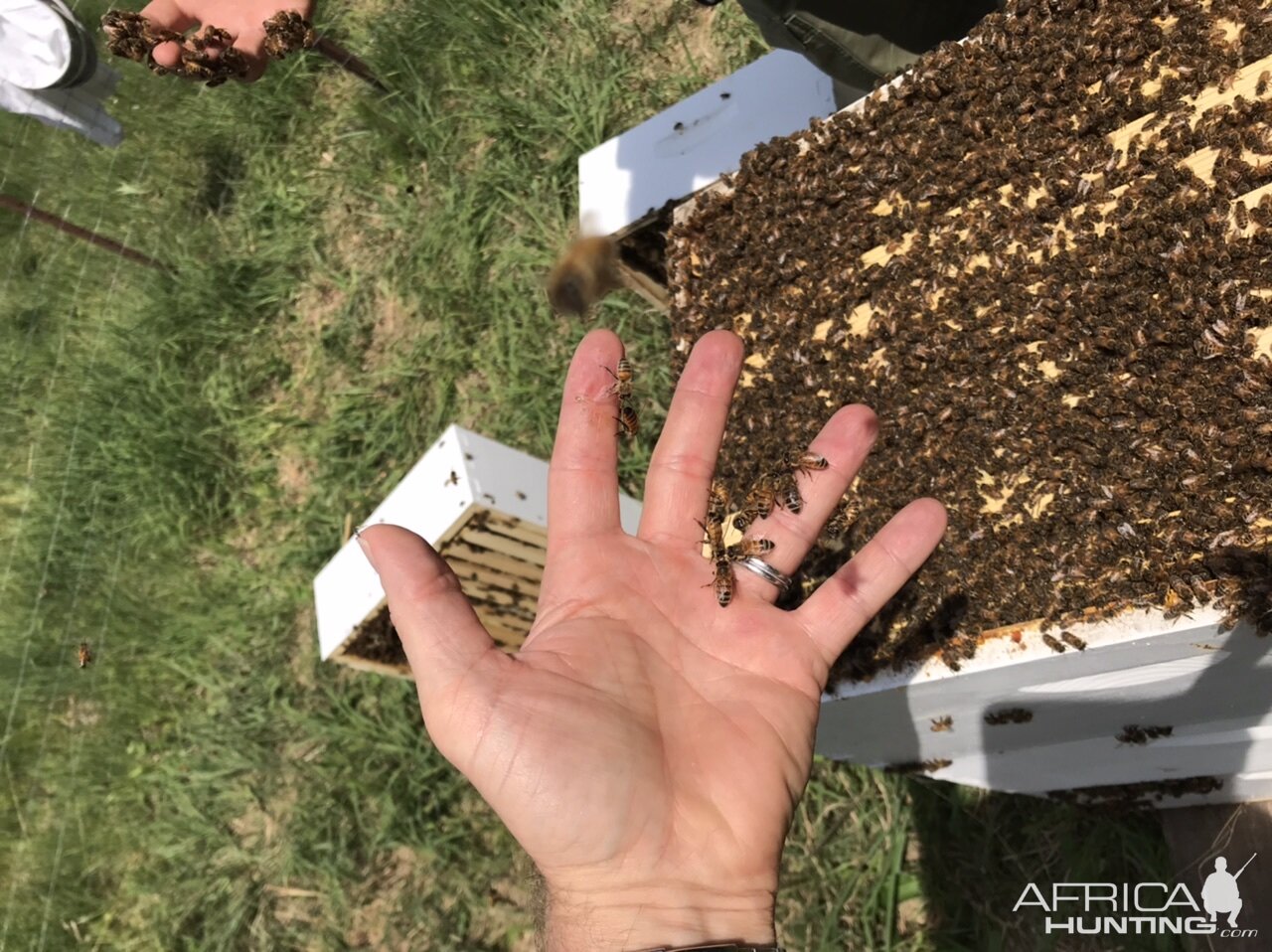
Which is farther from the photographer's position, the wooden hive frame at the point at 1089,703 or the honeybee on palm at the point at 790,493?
the honeybee on palm at the point at 790,493

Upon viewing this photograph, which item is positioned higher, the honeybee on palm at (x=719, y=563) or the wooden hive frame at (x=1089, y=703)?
the honeybee on palm at (x=719, y=563)

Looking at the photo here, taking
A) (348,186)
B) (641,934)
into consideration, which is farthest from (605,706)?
(348,186)

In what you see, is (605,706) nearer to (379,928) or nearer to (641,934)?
(641,934)

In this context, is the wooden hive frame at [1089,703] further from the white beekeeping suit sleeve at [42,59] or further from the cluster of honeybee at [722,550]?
the white beekeeping suit sleeve at [42,59]

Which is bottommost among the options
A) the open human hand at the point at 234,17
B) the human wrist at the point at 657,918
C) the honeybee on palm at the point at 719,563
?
the human wrist at the point at 657,918

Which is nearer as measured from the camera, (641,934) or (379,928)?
(641,934)

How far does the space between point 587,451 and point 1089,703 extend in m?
2.18

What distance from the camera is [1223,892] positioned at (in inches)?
155

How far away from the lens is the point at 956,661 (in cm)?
286

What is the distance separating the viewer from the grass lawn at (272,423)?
6340 mm

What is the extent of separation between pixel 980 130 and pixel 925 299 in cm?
66

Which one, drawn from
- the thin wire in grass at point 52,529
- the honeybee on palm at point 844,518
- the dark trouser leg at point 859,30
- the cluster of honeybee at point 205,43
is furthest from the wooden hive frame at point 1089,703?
the thin wire in grass at point 52,529

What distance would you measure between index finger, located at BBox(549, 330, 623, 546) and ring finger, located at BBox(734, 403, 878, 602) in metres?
0.61

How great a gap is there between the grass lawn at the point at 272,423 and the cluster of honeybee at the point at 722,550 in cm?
256
